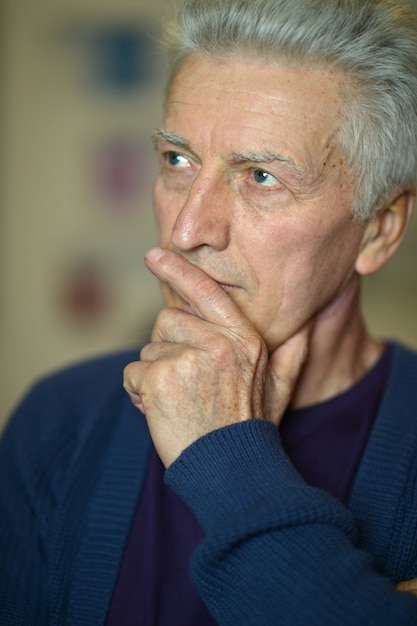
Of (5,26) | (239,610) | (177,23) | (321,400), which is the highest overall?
(5,26)

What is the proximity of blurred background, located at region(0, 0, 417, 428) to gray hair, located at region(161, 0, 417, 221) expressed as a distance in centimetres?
224

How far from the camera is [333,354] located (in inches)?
66.1

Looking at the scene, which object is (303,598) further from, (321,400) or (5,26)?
(5,26)

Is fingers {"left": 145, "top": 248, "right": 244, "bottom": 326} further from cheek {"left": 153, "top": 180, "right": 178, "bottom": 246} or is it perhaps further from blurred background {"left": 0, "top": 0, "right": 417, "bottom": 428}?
blurred background {"left": 0, "top": 0, "right": 417, "bottom": 428}

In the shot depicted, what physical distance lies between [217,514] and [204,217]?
0.53 meters

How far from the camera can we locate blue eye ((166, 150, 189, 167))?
5.00ft

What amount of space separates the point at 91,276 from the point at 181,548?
2.57 m

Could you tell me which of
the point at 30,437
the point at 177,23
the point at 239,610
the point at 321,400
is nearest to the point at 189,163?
the point at 177,23

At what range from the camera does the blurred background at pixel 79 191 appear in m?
3.76

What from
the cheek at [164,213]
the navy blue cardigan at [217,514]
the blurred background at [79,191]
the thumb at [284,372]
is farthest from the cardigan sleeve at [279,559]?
the blurred background at [79,191]

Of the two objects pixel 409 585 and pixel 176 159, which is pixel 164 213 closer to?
pixel 176 159

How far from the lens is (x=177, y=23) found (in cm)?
156

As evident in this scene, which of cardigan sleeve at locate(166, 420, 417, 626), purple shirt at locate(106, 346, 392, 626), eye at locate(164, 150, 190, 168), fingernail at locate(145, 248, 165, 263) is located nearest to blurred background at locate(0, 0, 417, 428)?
purple shirt at locate(106, 346, 392, 626)

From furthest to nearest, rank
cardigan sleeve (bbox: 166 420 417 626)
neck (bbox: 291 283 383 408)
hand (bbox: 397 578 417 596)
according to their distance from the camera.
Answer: neck (bbox: 291 283 383 408) → hand (bbox: 397 578 417 596) → cardigan sleeve (bbox: 166 420 417 626)
